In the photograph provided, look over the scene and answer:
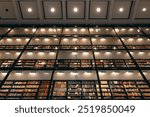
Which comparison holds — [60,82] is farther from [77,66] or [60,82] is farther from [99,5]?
[99,5]

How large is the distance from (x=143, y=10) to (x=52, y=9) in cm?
343

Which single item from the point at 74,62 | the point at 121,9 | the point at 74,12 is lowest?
the point at 74,62

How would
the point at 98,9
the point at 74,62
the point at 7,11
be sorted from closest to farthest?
1. the point at 74,62
2. the point at 98,9
3. the point at 7,11

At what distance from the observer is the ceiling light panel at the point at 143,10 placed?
27.4 ft

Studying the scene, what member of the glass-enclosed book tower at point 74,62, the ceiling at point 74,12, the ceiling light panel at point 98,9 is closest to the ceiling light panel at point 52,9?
the ceiling at point 74,12

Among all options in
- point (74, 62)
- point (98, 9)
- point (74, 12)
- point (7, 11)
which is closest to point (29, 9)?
point (7, 11)

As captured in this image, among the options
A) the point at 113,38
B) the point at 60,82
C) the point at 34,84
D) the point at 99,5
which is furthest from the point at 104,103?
the point at 99,5

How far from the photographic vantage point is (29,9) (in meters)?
8.53

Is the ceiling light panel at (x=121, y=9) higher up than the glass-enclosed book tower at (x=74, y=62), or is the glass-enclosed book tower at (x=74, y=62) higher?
the ceiling light panel at (x=121, y=9)

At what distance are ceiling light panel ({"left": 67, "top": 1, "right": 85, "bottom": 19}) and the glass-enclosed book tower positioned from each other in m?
0.46

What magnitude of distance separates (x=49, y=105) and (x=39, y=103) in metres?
0.17

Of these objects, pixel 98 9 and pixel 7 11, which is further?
pixel 7 11

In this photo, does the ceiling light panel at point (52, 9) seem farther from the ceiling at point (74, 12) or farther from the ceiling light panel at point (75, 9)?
the ceiling light panel at point (75, 9)

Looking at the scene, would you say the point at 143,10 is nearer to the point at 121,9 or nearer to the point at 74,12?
the point at 121,9
